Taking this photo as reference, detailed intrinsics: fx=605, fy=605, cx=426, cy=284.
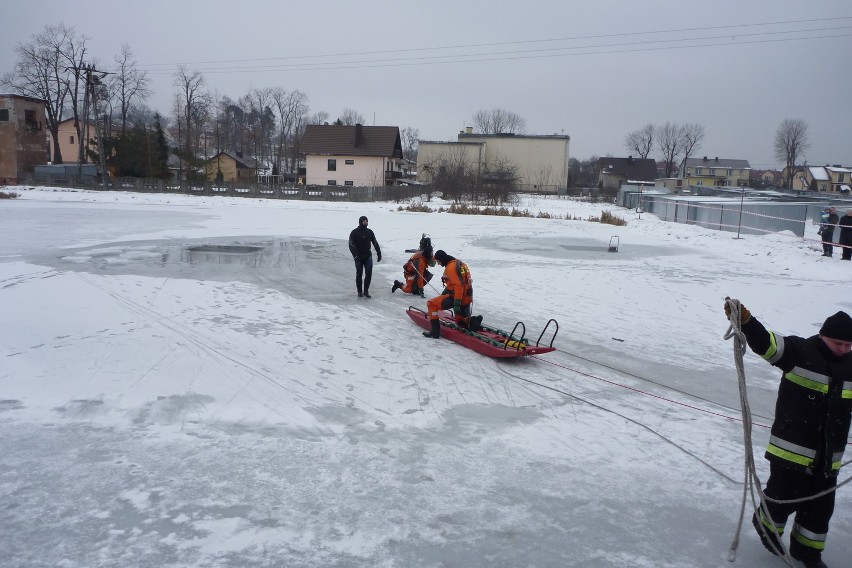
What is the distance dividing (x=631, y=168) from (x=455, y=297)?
321 feet

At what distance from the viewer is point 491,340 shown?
841cm

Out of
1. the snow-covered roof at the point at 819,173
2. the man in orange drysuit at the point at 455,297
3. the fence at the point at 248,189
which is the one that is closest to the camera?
the man in orange drysuit at the point at 455,297

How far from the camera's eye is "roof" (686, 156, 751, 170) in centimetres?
11412

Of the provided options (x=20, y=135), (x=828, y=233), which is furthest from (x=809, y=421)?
(x=20, y=135)

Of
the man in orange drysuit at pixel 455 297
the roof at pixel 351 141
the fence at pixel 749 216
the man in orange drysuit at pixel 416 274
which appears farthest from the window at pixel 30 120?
the man in orange drysuit at pixel 455 297

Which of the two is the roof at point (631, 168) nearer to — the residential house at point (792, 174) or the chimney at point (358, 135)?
the residential house at point (792, 174)

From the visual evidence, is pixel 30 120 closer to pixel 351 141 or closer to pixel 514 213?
pixel 351 141

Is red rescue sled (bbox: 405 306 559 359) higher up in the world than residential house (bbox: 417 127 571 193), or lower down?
lower down

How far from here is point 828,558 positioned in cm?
402

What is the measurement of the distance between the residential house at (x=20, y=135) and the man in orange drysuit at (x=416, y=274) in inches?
2195

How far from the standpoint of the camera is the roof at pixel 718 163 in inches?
4493

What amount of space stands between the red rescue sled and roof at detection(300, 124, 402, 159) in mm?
54476

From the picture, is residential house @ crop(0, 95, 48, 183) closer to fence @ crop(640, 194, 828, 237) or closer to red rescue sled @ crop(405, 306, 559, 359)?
fence @ crop(640, 194, 828, 237)

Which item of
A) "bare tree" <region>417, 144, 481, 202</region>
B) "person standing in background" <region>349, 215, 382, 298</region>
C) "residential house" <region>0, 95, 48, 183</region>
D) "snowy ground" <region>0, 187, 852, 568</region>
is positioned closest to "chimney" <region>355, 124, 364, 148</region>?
"bare tree" <region>417, 144, 481, 202</region>
